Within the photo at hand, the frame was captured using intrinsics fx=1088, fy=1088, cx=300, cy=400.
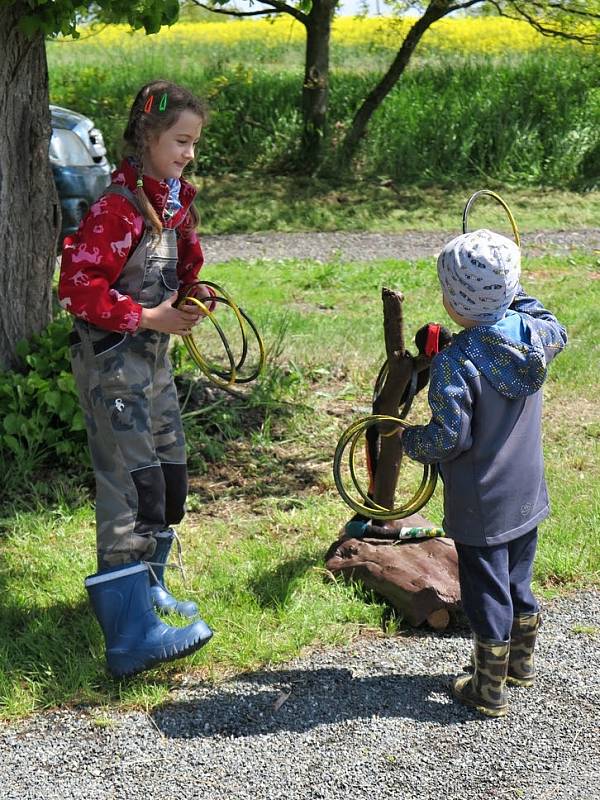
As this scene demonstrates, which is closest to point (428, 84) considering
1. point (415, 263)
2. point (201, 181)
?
point (201, 181)

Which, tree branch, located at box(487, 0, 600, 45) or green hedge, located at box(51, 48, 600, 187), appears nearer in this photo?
tree branch, located at box(487, 0, 600, 45)

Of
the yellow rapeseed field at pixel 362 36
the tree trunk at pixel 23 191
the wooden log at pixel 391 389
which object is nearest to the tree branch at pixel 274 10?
the yellow rapeseed field at pixel 362 36

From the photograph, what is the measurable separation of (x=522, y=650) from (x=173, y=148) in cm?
193

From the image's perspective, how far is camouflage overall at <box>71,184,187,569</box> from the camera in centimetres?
343

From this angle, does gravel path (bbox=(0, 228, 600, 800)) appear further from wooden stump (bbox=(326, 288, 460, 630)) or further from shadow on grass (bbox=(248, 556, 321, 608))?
shadow on grass (bbox=(248, 556, 321, 608))

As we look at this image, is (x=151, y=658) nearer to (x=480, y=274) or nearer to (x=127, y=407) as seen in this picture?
(x=127, y=407)

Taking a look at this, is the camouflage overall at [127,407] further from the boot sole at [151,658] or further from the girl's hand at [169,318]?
the boot sole at [151,658]

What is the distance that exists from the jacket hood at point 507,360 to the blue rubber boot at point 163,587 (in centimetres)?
132

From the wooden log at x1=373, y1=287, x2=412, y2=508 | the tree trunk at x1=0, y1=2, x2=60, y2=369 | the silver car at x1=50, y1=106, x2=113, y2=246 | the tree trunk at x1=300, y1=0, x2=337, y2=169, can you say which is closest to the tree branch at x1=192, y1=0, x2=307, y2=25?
the tree trunk at x1=300, y1=0, x2=337, y2=169

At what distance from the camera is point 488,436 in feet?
10.4

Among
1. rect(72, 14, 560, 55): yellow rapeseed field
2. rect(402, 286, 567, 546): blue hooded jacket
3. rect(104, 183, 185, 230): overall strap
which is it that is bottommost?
rect(402, 286, 567, 546): blue hooded jacket

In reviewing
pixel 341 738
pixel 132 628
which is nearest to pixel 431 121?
pixel 132 628

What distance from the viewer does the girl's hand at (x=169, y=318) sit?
3.39 metres

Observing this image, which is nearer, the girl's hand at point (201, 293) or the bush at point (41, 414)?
the girl's hand at point (201, 293)
